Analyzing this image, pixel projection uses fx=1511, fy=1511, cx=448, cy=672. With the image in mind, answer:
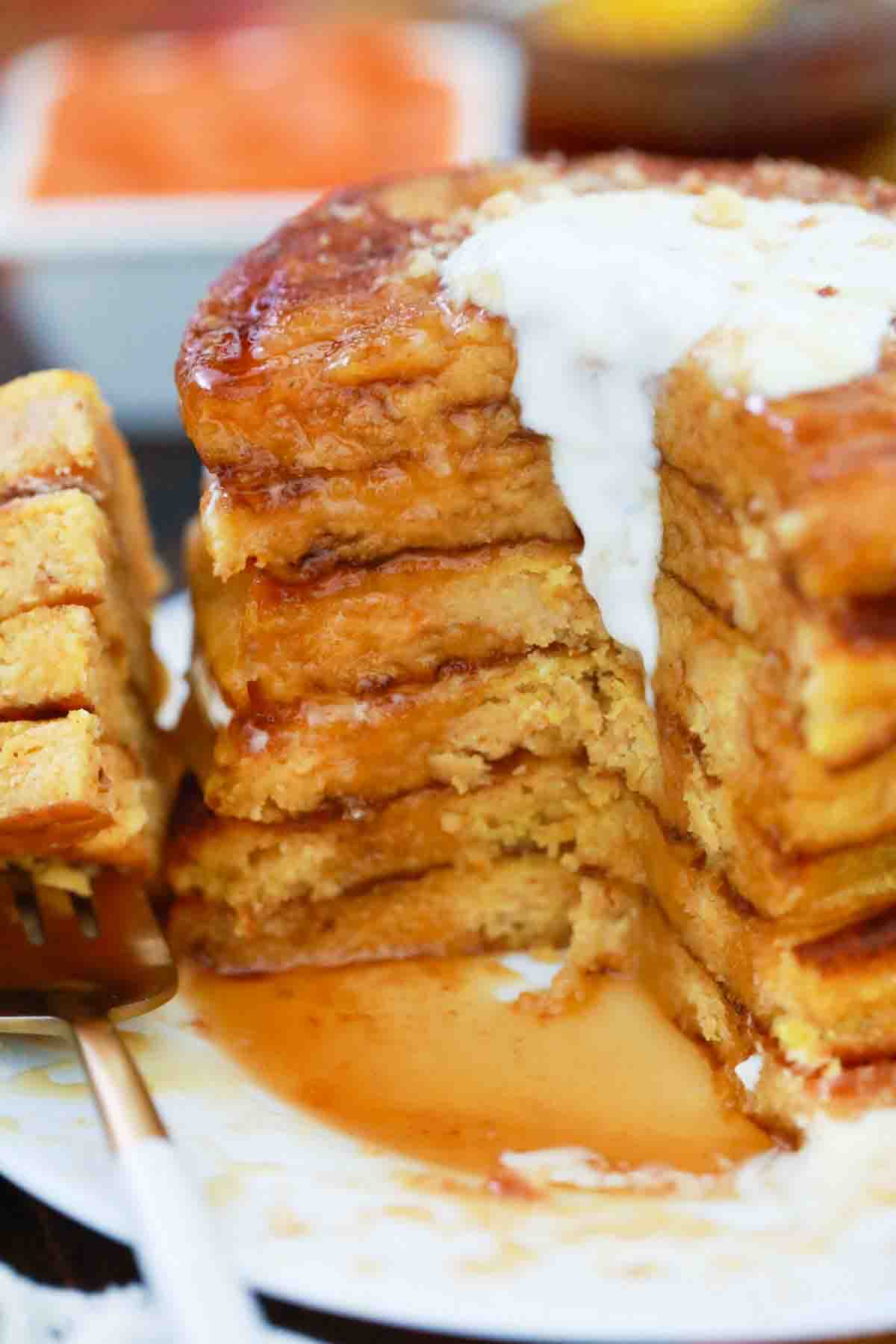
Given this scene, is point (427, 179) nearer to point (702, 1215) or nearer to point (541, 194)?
point (541, 194)

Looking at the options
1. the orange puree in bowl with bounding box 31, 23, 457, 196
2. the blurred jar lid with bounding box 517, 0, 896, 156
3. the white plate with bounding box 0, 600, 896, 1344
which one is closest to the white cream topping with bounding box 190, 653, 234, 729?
the white plate with bounding box 0, 600, 896, 1344

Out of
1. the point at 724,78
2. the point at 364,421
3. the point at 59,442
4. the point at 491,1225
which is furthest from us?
the point at 724,78

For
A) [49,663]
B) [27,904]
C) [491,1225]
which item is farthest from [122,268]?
[491,1225]

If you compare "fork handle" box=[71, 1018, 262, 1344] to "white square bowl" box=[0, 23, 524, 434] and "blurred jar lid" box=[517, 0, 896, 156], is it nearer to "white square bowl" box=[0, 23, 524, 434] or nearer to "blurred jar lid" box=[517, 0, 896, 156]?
"white square bowl" box=[0, 23, 524, 434]

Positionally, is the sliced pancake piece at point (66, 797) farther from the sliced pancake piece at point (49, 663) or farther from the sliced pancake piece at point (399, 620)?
the sliced pancake piece at point (399, 620)

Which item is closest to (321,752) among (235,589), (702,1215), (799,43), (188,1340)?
(235,589)

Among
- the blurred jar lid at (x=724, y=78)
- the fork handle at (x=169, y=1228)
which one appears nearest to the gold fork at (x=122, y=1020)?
the fork handle at (x=169, y=1228)

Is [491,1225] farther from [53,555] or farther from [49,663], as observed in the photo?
[53,555]
